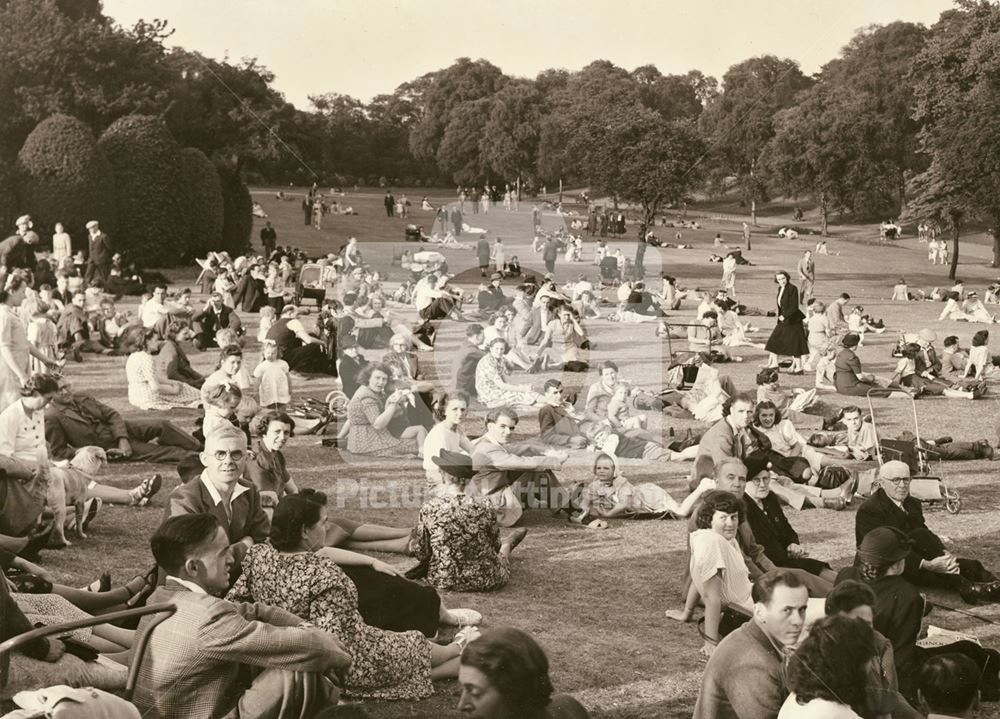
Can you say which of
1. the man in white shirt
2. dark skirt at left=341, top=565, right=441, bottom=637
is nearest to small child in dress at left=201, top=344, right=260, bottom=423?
the man in white shirt

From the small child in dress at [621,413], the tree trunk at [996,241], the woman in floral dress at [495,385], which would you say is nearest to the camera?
the small child in dress at [621,413]

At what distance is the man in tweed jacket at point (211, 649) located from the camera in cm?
467

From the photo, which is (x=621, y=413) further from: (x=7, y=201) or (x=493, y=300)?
(x=7, y=201)

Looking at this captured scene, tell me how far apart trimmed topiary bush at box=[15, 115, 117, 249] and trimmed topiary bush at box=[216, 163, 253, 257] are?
4596 millimetres

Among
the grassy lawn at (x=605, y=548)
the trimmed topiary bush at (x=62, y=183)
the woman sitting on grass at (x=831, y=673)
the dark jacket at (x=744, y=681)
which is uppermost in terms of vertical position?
the trimmed topiary bush at (x=62, y=183)

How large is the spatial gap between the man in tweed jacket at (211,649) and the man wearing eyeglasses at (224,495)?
6.42 feet

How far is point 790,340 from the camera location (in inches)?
741

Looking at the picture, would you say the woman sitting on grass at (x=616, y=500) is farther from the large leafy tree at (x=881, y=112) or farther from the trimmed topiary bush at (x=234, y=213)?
the large leafy tree at (x=881, y=112)

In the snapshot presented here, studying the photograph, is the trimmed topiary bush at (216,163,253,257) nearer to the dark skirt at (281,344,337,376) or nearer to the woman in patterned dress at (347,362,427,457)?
the dark skirt at (281,344,337,376)

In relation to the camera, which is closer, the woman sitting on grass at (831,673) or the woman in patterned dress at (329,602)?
the woman sitting on grass at (831,673)

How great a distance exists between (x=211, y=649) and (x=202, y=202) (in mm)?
29983

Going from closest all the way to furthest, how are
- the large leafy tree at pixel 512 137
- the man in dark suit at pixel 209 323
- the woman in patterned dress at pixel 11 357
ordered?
the woman in patterned dress at pixel 11 357
the man in dark suit at pixel 209 323
the large leafy tree at pixel 512 137

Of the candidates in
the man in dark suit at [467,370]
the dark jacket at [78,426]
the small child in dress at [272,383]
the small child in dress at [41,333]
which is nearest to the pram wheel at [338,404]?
the small child in dress at [272,383]

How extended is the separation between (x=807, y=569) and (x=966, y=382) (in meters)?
10.5
